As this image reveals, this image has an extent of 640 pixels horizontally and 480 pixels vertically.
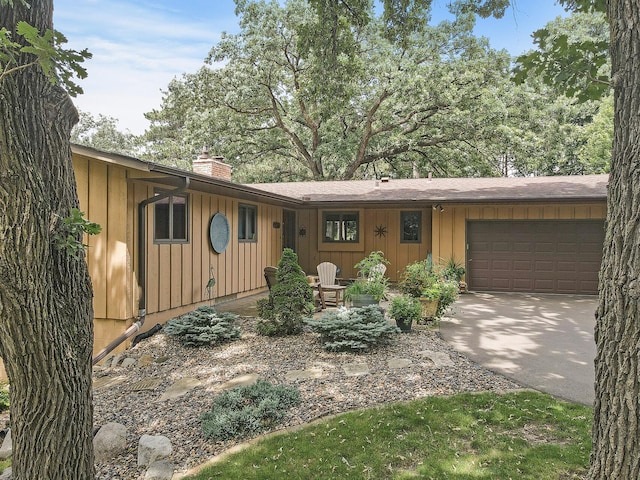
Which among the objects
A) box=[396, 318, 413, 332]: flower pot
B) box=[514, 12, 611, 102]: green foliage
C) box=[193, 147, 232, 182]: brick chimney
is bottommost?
box=[396, 318, 413, 332]: flower pot

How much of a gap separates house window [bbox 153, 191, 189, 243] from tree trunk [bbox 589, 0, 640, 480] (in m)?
5.95

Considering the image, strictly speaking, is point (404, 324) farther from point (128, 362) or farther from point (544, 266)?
point (544, 266)

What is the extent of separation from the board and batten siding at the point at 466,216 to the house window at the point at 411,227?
2.10 ft

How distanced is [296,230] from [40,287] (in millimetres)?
10482

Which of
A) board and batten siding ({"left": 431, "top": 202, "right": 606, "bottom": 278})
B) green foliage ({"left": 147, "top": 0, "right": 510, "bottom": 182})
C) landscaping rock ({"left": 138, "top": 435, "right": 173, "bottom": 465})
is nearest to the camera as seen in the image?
landscaping rock ({"left": 138, "top": 435, "right": 173, "bottom": 465})

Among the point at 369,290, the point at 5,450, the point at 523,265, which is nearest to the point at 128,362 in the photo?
the point at 5,450

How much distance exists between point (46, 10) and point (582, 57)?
3.00m

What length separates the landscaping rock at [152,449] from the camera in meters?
3.01

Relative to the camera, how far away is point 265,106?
18.3 metres

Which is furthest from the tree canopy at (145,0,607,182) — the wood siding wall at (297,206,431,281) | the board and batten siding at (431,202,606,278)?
the board and batten siding at (431,202,606,278)

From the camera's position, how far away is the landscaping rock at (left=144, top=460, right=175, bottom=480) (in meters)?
2.81

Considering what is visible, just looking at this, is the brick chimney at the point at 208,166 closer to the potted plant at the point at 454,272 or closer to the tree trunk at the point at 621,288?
the potted plant at the point at 454,272

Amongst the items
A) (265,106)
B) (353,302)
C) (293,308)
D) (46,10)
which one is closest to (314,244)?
(353,302)

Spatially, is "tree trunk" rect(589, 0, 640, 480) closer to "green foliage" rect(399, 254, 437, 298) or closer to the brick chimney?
"green foliage" rect(399, 254, 437, 298)
